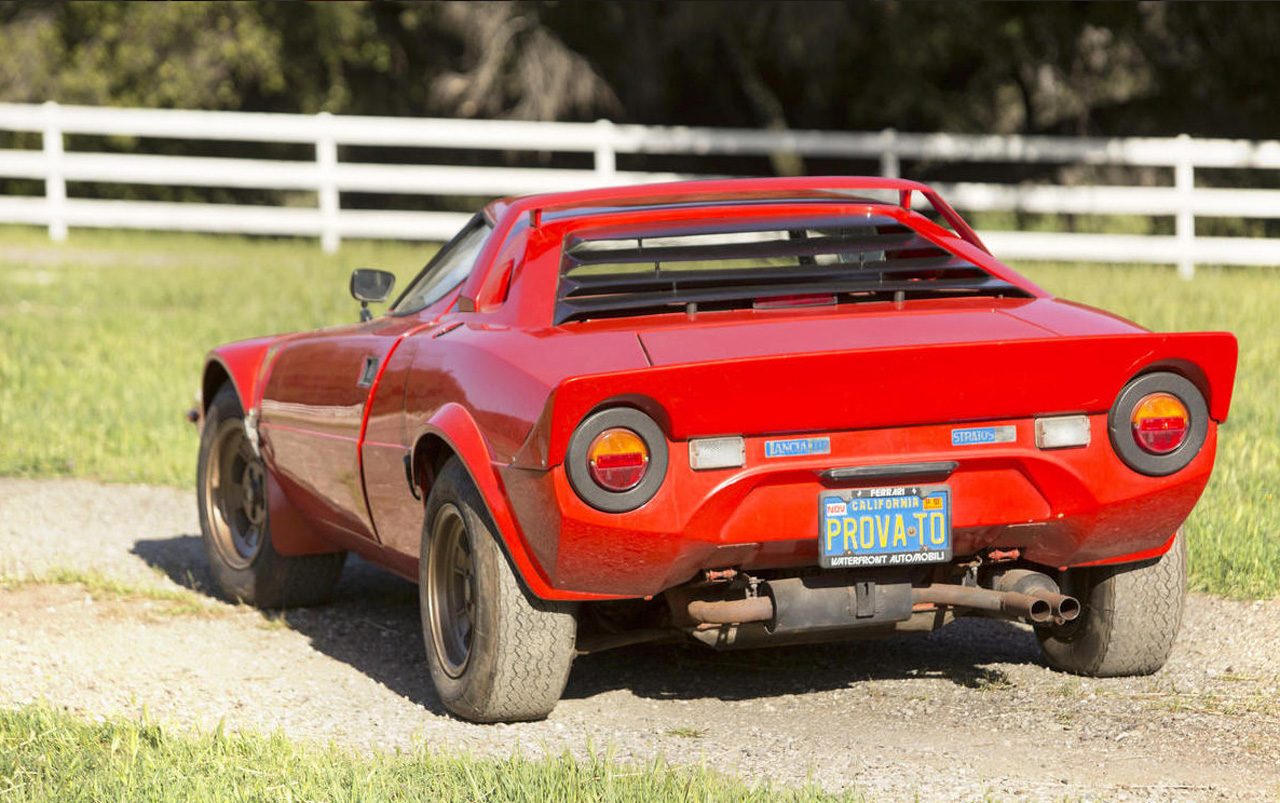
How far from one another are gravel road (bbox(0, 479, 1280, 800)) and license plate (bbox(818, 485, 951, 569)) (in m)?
0.51

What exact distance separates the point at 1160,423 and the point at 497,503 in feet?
6.05

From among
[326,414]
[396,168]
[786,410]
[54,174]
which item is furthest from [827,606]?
[54,174]

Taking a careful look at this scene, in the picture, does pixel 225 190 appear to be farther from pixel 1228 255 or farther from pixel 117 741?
pixel 117 741

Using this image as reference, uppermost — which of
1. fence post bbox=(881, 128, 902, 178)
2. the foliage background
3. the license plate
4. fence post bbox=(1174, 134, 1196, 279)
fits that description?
the foliage background

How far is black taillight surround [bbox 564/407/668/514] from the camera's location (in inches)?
208

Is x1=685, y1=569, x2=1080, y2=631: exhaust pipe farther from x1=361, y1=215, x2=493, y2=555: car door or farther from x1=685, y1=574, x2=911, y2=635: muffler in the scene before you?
x1=361, y1=215, x2=493, y2=555: car door

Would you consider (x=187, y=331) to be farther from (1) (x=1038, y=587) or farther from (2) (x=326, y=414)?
(1) (x=1038, y=587)

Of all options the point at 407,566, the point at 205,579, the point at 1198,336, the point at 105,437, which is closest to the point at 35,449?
the point at 105,437

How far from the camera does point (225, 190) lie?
104ft

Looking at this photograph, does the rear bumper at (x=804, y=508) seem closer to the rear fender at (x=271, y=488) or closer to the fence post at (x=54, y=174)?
the rear fender at (x=271, y=488)

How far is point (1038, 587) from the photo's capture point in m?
5.88

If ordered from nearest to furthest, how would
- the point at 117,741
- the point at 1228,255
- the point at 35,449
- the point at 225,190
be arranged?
1. the point at 117,741
2. the point at 35,449
3. the point at 1228,255
4. the point at 225,190

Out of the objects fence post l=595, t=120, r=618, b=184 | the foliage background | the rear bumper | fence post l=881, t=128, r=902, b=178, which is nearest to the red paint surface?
the rear bumper

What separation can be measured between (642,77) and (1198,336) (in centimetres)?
2176
